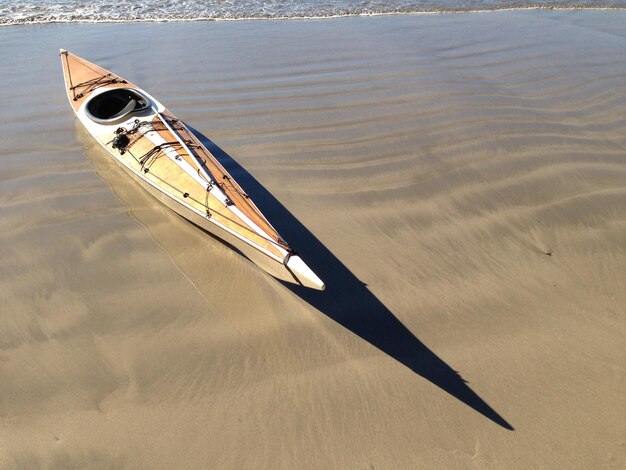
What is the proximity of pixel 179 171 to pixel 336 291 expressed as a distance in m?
2.82

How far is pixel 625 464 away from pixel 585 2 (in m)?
18.8

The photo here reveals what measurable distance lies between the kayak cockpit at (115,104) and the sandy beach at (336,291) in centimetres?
58

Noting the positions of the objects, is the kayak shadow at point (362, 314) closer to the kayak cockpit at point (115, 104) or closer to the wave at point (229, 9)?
the kayak cockpit at point (115, 104)

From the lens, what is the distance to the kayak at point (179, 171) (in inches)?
187

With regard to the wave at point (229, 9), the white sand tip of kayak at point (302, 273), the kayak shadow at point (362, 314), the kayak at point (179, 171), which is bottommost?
the kayak shadow at point (362, 314)

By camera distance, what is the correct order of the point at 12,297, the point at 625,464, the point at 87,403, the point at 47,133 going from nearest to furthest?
→ the point at 625,464
the point at 87,403
the point at 12,297
the point at 47,133

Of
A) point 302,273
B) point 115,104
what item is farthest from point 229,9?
point 302,273

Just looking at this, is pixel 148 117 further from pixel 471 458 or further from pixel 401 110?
pixel 471 458

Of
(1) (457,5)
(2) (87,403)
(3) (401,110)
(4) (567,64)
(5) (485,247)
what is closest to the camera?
(2) (87,403)

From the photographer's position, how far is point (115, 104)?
8234 millimetres

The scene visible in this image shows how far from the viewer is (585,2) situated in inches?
649

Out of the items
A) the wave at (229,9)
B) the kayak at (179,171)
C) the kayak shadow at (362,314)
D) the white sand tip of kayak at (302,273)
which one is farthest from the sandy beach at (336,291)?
the wave at (229,9)

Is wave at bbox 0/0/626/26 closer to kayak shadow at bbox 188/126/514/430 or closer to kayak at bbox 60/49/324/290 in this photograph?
kayak at bbox 60/49/324/290

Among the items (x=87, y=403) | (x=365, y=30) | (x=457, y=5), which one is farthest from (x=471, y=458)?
(x=457, y=5)
